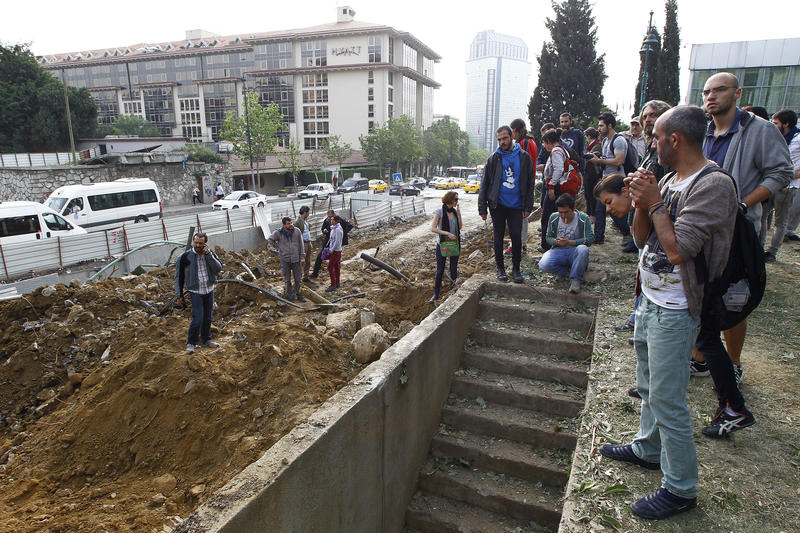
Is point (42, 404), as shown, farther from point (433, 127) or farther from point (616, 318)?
point (433, 127)

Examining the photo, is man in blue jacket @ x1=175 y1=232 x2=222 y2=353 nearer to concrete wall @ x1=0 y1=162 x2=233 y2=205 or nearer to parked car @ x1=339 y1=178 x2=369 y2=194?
concrete wall @ x1=0 y1=162 x2=233 y2=205

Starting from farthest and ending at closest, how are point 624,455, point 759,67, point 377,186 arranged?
point 377,186 < point 759,67 < point 624,455

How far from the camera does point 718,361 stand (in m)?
2.83

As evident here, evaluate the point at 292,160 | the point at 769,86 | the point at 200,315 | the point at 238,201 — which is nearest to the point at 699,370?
the point at 200,315

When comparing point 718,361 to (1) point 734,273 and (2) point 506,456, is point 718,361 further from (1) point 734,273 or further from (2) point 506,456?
(2) point 506,456

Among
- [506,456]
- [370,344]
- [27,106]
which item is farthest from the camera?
[27,106]

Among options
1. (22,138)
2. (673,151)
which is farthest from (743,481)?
(22,138)

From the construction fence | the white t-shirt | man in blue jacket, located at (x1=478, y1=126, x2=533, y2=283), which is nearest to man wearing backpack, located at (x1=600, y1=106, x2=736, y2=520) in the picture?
the white t-shirt

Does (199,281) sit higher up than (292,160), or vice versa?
(292,160)

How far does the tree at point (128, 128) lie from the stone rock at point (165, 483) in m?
61.0

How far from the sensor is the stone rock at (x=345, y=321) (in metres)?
7.13

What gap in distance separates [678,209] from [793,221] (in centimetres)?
671

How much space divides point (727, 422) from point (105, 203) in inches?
844

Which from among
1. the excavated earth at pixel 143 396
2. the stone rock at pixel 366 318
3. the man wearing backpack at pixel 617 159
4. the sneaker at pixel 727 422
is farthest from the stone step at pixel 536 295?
the sneaker at pixel 727 422
